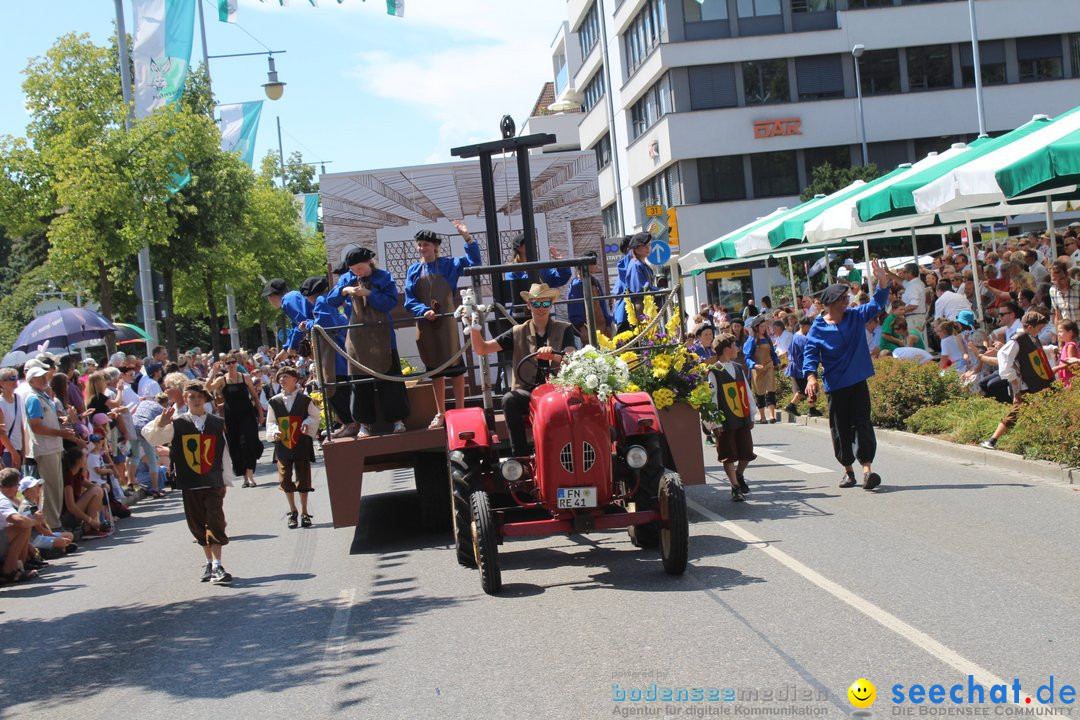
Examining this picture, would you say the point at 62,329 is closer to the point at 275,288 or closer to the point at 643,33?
the point at 275,288

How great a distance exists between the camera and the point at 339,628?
7891mm

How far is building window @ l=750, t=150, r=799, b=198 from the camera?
4591cm

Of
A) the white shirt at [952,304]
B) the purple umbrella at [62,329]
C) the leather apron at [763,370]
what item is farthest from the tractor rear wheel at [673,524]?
the purple umbrella at [62,329]

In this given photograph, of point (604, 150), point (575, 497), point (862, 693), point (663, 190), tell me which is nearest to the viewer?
point (862, 693)

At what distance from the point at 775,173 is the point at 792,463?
3344 cm

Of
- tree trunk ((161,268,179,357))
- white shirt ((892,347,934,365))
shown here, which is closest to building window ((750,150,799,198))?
tree trunk ((161,268,179,357))

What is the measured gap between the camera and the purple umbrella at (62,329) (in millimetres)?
19453

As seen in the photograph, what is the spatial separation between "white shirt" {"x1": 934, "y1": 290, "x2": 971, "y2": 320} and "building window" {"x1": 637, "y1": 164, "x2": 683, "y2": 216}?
2766 centimetres

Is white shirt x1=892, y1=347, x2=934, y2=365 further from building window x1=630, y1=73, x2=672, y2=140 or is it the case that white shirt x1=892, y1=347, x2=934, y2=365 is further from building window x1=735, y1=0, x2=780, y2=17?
building window x1=735, y1=0, x2=780, y2=17

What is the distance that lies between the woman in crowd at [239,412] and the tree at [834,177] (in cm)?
2849

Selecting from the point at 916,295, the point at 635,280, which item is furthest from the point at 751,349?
the point at 635,280

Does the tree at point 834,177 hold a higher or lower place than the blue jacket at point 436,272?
higher

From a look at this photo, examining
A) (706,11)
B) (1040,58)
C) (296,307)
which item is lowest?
(296,307)

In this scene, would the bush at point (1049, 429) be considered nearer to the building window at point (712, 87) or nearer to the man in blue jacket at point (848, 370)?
the man in blue jacket at point (848, 370)
